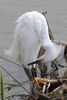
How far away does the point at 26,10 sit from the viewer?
1130 centimetres

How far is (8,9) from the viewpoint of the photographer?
11453 mm

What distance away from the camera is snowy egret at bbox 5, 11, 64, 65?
5574 mm

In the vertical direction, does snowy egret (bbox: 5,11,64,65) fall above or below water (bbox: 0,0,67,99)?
above

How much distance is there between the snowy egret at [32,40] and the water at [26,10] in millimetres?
3018

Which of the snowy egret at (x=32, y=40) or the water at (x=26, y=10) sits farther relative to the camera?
the water at (x=26, y=10)

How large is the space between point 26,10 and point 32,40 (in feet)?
18.9

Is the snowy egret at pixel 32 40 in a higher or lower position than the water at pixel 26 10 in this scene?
higher

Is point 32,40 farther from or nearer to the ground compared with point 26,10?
farther from the ground

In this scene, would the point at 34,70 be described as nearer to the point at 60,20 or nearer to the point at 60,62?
the point at 60,62

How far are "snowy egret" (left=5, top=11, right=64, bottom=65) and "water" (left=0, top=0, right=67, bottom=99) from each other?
302cm

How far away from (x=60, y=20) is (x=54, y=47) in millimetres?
5129

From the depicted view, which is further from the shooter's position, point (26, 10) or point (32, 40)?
point (26, 10)

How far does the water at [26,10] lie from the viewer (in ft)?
31.9

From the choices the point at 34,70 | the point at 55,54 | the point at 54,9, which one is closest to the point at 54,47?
the point at 55,54
